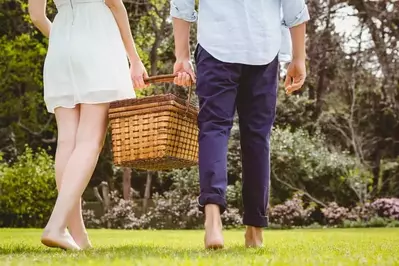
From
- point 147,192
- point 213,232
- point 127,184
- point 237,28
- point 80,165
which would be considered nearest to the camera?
point 213,232

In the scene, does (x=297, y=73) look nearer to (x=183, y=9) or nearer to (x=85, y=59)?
(x=183, y=9)

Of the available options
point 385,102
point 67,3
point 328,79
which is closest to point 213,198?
point 67,3

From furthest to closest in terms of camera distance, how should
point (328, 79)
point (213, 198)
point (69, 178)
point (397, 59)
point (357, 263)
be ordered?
point (328, 79)
point (397, 59)
point (69, 178)
point (213, 198)
point (357, 263)

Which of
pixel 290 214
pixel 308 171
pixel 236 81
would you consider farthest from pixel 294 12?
pixel 308 171

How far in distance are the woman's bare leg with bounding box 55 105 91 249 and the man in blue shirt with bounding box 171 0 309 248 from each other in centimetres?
62

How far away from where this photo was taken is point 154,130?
380cm

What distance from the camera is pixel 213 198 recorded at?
3.52m

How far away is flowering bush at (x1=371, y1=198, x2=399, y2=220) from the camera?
12117 mm

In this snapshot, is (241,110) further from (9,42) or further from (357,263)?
(9,42)

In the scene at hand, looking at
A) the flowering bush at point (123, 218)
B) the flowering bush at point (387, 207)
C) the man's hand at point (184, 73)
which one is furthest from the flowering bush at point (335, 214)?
the man's hand at point (184, 73)

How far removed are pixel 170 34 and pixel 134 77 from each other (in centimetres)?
1024

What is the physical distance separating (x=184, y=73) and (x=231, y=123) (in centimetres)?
37

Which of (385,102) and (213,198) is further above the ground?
(385,102)

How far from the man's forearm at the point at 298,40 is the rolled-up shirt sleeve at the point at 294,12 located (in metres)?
0.05
